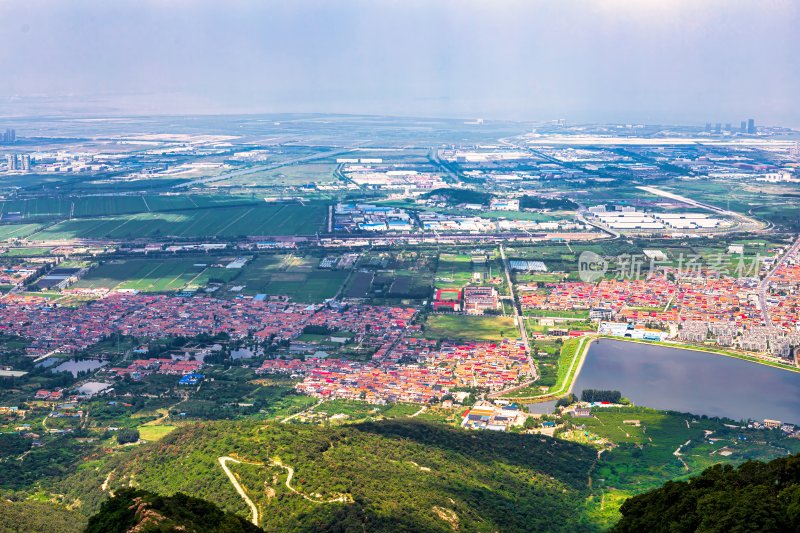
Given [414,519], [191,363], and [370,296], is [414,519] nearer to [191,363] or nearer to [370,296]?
[191,363]

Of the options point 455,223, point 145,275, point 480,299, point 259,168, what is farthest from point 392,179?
point 480,299

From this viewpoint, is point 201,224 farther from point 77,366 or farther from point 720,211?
point 720,211

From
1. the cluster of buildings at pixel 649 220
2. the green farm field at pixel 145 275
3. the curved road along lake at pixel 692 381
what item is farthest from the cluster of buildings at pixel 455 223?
the curved road along lake at pixel 692 381

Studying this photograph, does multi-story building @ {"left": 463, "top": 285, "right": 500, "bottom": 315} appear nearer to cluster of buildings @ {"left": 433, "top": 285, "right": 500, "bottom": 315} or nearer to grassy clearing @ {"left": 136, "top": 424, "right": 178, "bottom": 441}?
cluster of buildings @ {"left": 433, "top": 285, "right": 500, "bottom": 315}

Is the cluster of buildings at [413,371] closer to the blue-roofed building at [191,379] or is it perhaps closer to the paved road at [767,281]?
the blue-roofed building at [191,379]

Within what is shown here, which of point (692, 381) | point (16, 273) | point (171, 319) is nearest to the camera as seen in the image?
point (692, 381)

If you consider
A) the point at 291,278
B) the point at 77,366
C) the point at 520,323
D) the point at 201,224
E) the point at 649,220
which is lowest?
the point at 77,366

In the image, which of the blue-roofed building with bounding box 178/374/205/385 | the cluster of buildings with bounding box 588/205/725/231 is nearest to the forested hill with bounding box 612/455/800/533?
the blue-roofed building with bounding box 178/374/205/385
